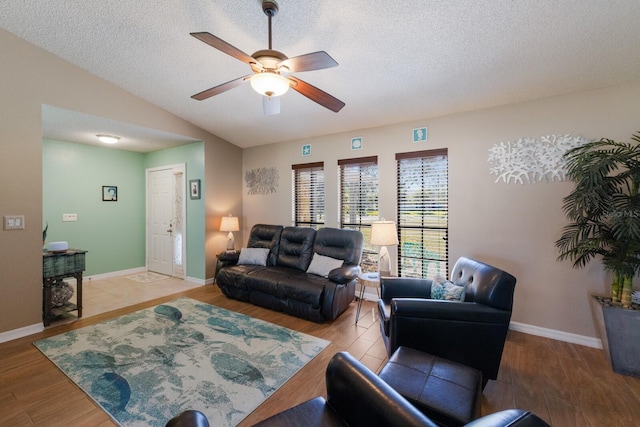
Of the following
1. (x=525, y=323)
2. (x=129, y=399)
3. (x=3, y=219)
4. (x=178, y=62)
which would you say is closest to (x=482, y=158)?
(x=525, y=323)

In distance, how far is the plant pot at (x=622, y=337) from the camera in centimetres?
221

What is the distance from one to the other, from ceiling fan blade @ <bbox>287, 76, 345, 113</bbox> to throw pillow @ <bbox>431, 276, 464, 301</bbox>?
1816 millimetres

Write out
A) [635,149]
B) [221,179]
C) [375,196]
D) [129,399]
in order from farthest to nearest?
[221,179]
[375,196]
[635,149]
[129,399]

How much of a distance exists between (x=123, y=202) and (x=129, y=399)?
467cm

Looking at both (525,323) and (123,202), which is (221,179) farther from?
(525,323)

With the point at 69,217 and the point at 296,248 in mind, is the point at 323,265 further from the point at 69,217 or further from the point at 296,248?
the point at 69,217

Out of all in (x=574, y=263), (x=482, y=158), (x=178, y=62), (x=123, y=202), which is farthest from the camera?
(x=123, y=202)

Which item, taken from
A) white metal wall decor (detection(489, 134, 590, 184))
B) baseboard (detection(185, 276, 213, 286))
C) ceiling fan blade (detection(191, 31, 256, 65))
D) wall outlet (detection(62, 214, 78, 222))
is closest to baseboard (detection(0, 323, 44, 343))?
baseboard (detection(185, 276, 213, 286))

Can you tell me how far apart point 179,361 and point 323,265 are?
1.90 m

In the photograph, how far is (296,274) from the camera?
3.67m

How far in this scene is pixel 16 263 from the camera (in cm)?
287

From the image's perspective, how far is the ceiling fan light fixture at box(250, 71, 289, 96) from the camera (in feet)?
6.07

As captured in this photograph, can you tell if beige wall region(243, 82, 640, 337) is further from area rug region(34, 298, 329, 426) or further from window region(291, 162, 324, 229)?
area rug region(34, 298, 329, 426)

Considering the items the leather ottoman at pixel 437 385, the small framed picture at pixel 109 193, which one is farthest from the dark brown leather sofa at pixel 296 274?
the small framed picture at pixel 109 193
